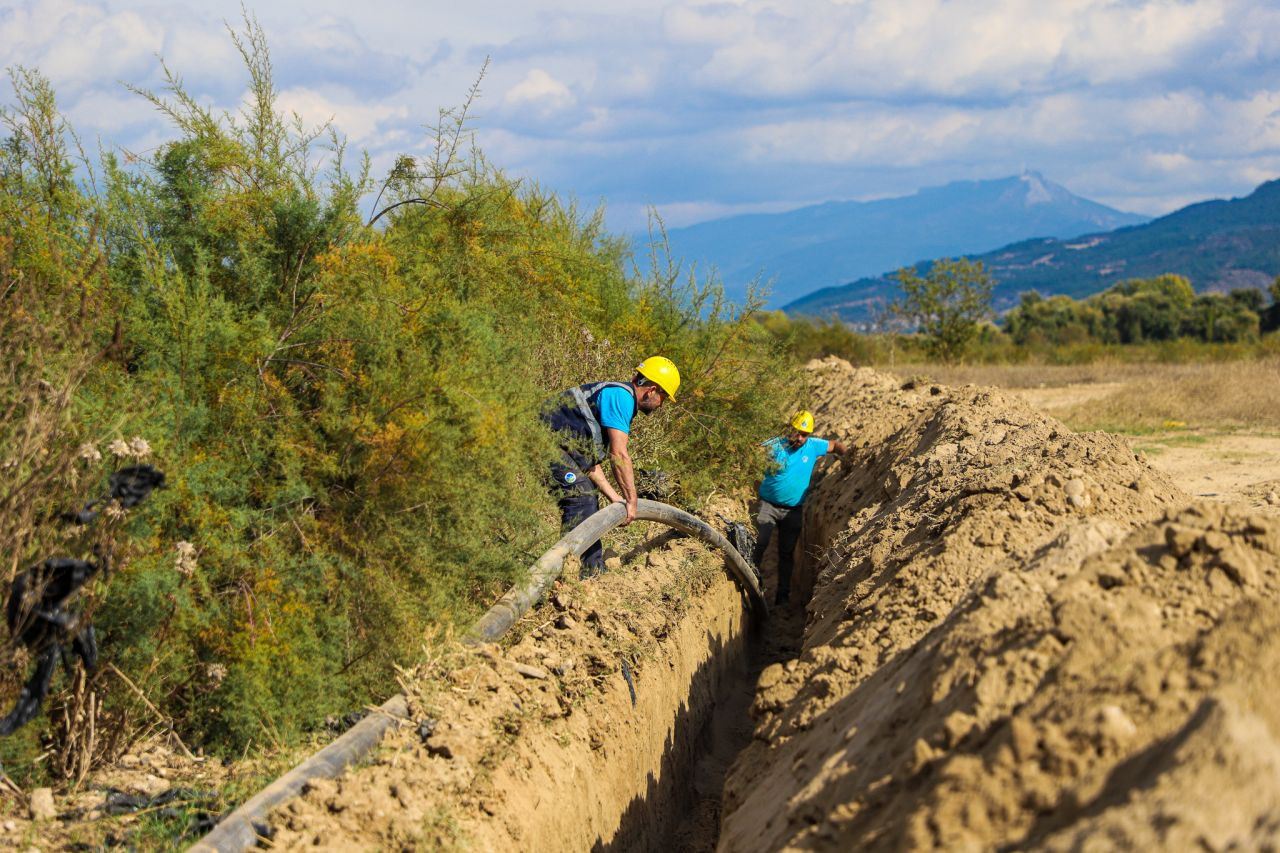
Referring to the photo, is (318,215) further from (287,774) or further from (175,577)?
(287,774)

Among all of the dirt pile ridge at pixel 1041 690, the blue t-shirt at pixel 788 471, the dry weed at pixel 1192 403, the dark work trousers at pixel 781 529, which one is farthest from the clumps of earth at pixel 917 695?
the dry weed at pixel 1192 403

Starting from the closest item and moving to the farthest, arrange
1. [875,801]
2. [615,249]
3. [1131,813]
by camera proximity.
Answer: [1131,813]
[875,801]
[615,249]

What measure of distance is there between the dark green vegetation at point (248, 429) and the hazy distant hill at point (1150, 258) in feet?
422

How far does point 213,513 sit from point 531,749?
1.90 meters

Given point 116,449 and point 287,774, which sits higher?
point 116,449

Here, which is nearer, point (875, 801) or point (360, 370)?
point (875, 801)

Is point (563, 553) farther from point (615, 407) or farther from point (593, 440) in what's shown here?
point (615, 407)

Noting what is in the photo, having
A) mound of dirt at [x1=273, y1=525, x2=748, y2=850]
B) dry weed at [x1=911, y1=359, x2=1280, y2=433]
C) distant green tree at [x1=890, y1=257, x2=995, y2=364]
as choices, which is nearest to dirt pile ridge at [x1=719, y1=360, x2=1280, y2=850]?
mound of dirt at [x1=273, y1=525, x2=748, y2=850]

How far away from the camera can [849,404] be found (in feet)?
47.3

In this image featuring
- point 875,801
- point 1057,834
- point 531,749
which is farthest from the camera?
point 531,749

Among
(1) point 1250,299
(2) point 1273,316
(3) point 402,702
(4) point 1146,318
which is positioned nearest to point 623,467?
(3) point 402,702

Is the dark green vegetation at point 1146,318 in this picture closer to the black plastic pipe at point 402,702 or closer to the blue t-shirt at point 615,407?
the black plastic pipe at point 402,702

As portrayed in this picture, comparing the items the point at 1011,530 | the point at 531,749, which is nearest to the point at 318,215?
the point at 531,749

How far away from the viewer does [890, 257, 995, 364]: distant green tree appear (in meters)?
34.2
